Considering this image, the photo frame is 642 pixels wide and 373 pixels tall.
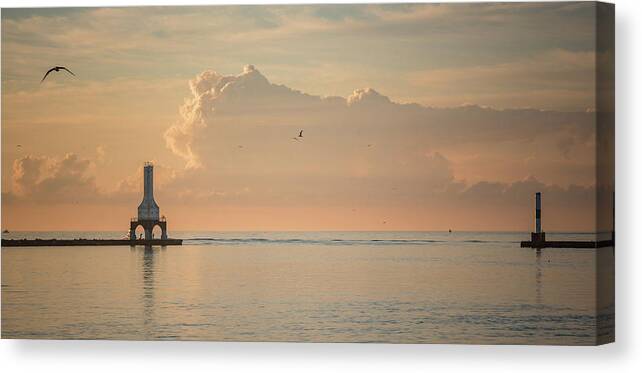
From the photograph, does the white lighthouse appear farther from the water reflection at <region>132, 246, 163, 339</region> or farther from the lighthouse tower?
the water reflection at <region>132, 246, 163, 339</region>

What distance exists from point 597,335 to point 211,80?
402cm

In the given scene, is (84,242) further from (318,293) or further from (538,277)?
(538,277)

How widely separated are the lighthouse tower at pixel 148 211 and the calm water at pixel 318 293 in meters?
0.40

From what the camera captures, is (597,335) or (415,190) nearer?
(597,335)

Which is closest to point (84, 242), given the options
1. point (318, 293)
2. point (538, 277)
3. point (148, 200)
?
point (148, 200)

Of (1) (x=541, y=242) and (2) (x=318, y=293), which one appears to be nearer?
(1) (x=541, y=242)

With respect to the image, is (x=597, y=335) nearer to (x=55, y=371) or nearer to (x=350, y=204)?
(x=350, y=204)

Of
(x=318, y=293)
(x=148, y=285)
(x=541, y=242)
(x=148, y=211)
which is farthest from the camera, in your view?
(x=318, y=293)

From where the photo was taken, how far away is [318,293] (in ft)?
47.2

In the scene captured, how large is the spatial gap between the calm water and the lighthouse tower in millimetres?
404

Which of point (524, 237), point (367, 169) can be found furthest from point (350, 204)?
point (524, 237)

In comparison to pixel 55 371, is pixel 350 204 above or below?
above

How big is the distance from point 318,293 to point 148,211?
5.63 feet

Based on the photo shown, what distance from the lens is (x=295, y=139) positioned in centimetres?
1427
